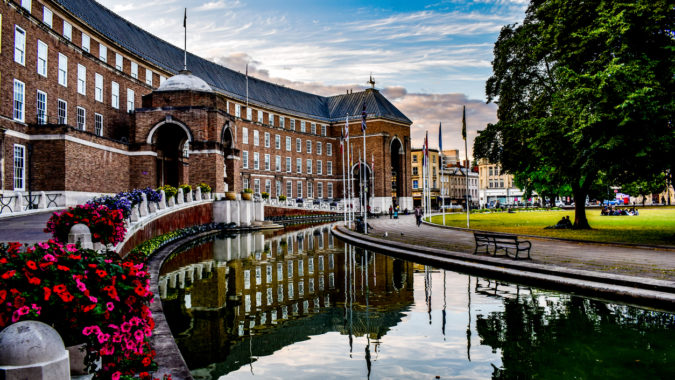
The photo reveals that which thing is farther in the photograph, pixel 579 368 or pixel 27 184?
pixel 27 184

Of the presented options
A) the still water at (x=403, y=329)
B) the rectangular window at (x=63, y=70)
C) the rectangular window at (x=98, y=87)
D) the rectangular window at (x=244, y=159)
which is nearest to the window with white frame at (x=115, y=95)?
the rectangular window at (x=98, y=87)

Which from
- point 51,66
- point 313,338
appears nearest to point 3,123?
point 51,66

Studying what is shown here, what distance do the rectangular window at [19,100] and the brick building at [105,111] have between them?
0.18 ft

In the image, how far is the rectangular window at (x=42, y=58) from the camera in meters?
29.5

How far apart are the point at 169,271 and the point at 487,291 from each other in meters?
10.0

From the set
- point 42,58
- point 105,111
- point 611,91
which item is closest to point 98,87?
point 105,111

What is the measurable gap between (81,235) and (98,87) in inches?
Result: 1232

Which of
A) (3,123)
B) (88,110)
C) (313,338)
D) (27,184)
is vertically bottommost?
(313,338)

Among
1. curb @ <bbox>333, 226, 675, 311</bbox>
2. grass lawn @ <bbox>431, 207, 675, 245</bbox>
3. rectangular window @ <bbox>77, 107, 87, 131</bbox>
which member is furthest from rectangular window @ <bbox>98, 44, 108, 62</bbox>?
curb @ <bbox>333, 226, 675, 311</bbox>

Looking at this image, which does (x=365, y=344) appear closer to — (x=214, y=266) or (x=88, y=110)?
(x=214, y=266)

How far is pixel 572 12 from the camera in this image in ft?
77.9

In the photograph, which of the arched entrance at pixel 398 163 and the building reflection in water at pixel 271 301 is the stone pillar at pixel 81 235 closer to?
the building reflection in water at pixel 271 301

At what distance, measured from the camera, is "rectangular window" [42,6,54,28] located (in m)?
32.5

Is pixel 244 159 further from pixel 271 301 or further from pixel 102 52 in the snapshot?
pixel 271 301
